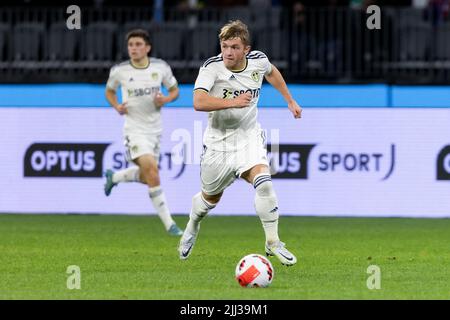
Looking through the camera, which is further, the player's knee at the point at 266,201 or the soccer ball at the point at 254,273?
the player's knee at the point at 266,201

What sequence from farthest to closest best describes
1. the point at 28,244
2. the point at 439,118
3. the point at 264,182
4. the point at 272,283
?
the point at 439,118
the point at 28,244
the point at 264,182
the point at 272,283

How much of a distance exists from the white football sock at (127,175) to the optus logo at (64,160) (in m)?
1.34

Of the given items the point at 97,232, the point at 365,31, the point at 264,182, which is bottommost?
the point at 97,232

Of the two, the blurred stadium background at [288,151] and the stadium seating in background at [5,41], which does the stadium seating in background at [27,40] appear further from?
the blurred stadium background at [288,151]

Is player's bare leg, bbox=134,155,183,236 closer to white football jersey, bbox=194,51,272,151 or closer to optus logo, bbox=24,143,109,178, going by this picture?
optus logo, bbox=24,143,109,178

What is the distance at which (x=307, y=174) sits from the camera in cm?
1731

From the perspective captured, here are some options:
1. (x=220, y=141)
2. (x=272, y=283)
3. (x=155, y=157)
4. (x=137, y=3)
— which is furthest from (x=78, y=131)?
(x=272, y=283)

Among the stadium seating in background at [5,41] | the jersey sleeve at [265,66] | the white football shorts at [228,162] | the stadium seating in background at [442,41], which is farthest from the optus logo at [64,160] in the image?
the jersey sleeve at [265,66]

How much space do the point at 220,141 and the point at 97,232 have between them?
3.98m

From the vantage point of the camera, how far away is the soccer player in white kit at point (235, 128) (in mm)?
11305

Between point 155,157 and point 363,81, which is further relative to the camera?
point 363,81

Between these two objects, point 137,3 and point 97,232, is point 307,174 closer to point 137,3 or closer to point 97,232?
point 97,232

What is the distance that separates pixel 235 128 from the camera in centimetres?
1181

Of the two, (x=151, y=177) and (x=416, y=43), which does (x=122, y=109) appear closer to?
(x=151, y=177)
